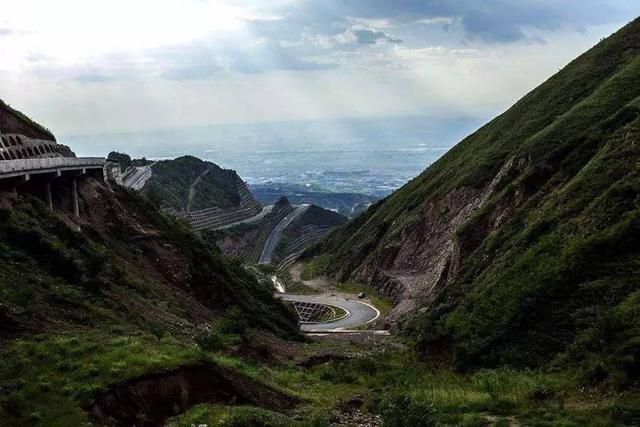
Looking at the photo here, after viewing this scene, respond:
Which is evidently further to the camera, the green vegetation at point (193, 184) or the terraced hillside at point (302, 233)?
the green vegetation at point (193, 184)

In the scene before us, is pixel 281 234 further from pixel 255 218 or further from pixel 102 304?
pixel 102 304

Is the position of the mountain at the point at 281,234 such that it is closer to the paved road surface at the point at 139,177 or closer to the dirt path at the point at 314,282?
the dirt path at the point at 314,282

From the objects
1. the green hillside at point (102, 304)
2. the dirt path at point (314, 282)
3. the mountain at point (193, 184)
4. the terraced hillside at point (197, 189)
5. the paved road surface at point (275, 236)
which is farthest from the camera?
the mountain at point (193, 184)

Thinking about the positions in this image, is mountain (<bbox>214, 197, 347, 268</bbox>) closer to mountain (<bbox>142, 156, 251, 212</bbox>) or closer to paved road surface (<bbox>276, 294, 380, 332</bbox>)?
mountain (<bbox>142, 156, 251, 212</bbox>)

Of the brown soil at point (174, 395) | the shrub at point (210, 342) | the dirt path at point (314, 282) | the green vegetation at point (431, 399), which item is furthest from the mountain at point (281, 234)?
the brown soil at point (174, 395)

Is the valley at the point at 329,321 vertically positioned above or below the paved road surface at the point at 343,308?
above

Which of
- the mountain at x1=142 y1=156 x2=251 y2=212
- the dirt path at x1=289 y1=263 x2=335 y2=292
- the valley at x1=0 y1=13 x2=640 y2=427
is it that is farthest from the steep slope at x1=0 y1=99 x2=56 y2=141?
the mountain at x1=142 y1=156 x2=251 y2=212

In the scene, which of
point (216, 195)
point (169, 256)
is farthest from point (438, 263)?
point (216, 195)
